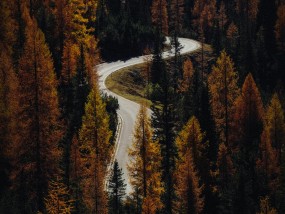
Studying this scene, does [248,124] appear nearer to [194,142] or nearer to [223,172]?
[223,172]

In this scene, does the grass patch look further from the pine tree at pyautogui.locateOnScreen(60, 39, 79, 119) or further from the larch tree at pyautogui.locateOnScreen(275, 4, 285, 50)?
the larch tree at pyautogui.locateOnScreen(275, 4, 285, 50)

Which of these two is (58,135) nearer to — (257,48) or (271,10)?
(257,48)

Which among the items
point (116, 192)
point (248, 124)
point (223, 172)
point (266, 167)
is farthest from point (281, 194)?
point (116, 192)

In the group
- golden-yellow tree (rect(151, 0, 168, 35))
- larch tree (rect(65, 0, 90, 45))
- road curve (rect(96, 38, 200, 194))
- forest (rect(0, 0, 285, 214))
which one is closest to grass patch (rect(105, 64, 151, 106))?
road curve (rect(96, 38, 200, 194))

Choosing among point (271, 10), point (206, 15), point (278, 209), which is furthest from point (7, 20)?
point (206, 15)

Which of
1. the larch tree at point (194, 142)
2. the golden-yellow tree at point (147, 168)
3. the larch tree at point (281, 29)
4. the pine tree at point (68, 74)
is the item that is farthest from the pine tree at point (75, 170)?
the larch tree at point (281, 29)

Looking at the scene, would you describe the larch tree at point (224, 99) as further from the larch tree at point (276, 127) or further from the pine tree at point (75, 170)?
the pine tree at point (75, 170)

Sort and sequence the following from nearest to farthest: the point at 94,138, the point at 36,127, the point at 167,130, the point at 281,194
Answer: the point at 36,127 < the point at 167,130 < the point at 281,194 < the point at 94,138
